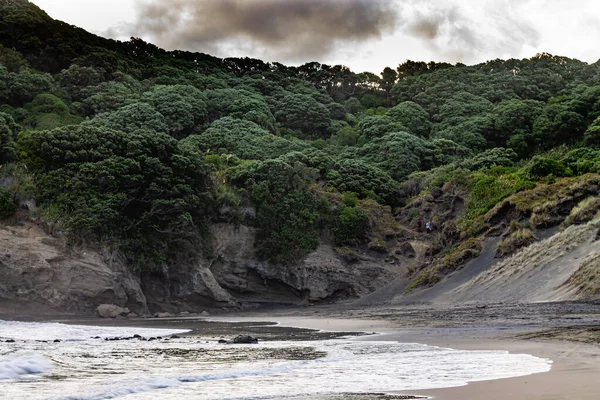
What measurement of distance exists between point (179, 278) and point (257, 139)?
22.5 meters

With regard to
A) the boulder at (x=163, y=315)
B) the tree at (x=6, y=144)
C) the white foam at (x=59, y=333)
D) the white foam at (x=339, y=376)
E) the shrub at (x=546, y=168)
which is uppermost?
the tree at (x=6, y=144)

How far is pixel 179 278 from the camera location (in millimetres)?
39031

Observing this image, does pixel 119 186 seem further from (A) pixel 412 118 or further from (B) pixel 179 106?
(A) pixel 412 118

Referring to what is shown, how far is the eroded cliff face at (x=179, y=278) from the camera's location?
109 feet

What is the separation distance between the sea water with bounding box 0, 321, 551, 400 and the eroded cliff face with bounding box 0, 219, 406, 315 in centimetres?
1777

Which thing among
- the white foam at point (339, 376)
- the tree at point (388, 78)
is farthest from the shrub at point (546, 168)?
the tree at point (388, 78)

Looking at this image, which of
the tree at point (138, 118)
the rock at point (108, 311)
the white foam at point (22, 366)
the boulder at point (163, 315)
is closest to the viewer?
the white foam at point (22, 366)

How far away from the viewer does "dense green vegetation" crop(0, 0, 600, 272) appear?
3791 cm

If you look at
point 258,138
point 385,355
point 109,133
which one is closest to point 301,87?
point 258,138

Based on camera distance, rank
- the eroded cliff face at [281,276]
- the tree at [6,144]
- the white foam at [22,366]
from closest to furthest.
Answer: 1. the white foam at [22,366]
2. the tree at [6,144]
3. the eroded cliff face at [281,276]

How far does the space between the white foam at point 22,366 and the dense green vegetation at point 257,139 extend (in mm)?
23841

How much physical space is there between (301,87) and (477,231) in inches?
2169

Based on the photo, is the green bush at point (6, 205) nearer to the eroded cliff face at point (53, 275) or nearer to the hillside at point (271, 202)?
the hillside at point (271, 202)

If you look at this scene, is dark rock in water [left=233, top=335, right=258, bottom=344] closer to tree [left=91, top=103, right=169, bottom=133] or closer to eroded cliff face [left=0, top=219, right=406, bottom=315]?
eroded cliff face [left=0, top=219, right=406, bottom=315]
